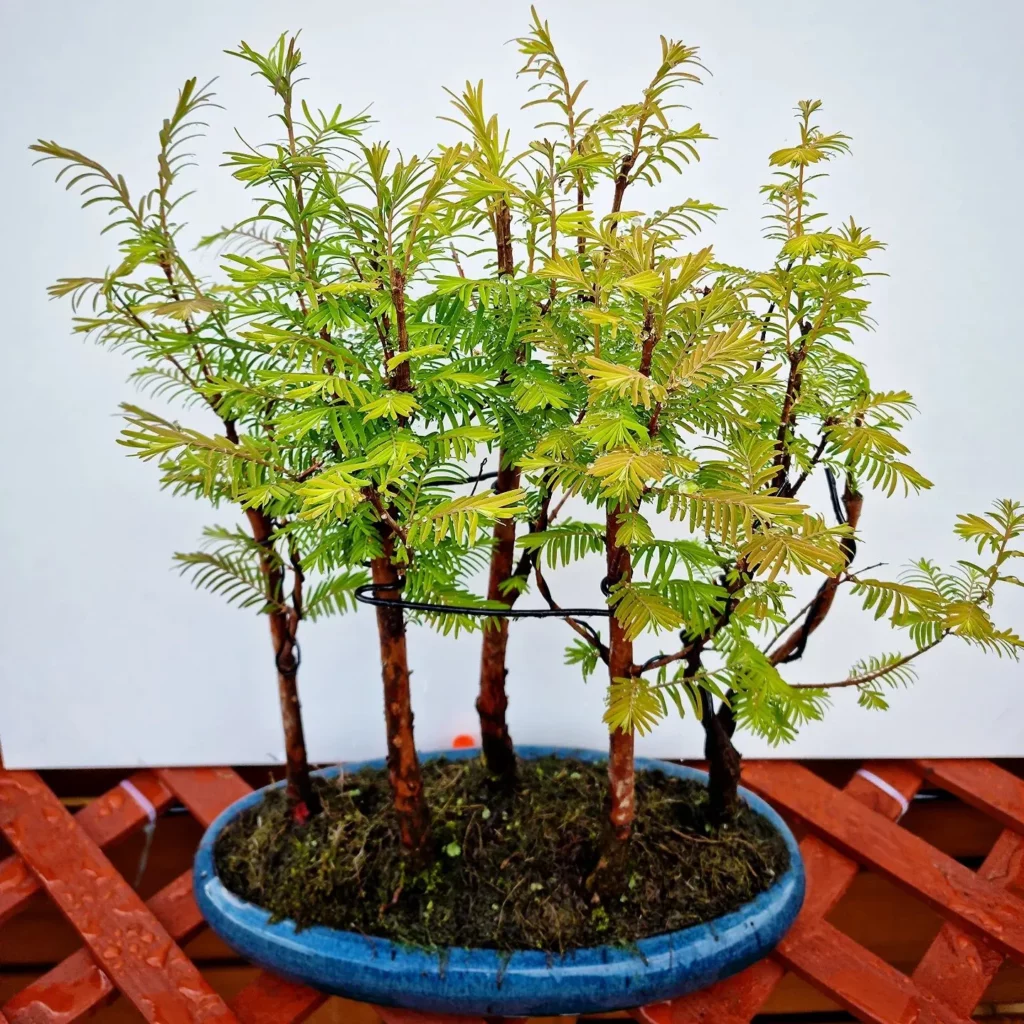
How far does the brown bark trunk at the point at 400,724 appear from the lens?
2.32 ft

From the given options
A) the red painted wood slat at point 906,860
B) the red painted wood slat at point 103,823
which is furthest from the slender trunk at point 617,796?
the red painted wood slat at point 103,823

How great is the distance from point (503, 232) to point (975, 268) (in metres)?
0.71

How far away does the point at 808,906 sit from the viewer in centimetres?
92

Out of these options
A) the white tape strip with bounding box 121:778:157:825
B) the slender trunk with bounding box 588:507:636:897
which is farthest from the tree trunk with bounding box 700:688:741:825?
the white tape strip with bounding box 121:778:157:825

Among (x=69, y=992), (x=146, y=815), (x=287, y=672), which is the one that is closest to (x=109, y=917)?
(x=69, y=992)

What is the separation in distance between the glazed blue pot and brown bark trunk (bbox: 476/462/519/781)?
205 mm

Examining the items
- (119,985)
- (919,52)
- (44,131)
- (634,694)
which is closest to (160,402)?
(44,131)

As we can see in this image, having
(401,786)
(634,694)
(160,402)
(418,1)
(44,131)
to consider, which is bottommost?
(401,786)

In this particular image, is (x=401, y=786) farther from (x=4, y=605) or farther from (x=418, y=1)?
(x=418, y=1)

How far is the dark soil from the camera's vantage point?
0.76 m

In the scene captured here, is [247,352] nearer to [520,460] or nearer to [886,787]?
[520,460]

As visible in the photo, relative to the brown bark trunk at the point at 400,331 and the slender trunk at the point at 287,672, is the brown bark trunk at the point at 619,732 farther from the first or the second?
the slender trunk at the point at 287,672

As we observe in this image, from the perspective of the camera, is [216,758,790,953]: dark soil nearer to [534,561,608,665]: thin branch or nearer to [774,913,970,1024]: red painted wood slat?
[774,913,970,1024]: red painted wood slat

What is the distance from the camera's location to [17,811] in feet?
3.53
